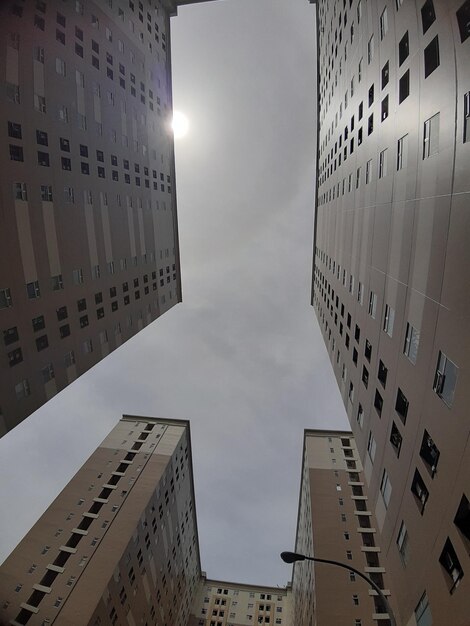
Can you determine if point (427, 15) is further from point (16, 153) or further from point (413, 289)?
point (16, 153)

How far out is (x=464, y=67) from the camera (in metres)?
12.2

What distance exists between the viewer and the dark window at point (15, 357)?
966 inches

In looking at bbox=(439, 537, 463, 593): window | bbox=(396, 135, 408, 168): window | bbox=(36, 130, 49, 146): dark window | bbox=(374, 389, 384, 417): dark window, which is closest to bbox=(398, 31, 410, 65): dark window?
bbox=(396, 135, 408, 168): window

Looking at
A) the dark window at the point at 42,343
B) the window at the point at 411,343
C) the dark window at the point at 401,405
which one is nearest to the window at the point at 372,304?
the window at the point at 411,343

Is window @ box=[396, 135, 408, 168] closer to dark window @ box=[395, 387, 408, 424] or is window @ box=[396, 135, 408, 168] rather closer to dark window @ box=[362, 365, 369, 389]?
dark window @ box=[395, 387, 408, 424]

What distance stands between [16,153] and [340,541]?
5565cm

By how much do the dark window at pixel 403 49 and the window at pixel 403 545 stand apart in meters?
25.2

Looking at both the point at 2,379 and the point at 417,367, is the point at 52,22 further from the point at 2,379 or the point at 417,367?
the point at 417,367

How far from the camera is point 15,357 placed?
25.0 metres

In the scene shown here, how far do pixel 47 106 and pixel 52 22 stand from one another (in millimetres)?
7355

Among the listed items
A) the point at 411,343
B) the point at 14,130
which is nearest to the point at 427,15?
the point at 411,343

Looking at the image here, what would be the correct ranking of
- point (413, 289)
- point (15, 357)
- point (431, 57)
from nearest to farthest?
point (431, 57) < point (413, 289) < point (15, 357)

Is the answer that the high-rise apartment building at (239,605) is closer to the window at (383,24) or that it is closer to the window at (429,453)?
the window at (429,453)

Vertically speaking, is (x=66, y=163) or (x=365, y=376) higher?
(x=66, y=163)
